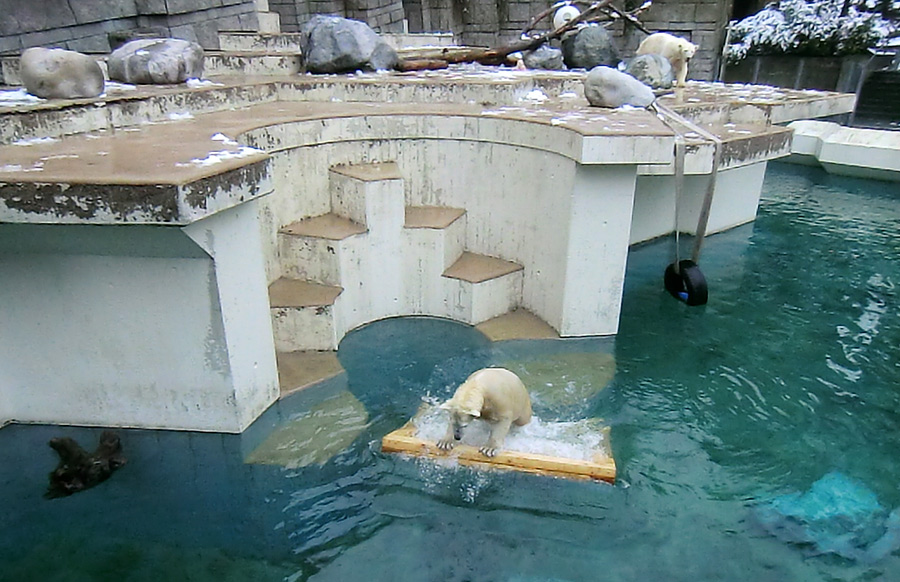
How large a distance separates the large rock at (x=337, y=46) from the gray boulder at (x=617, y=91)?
3.03 metres

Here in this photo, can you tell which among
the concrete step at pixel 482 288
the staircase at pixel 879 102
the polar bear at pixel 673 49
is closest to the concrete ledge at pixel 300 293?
the concrete step at pixel 482 288

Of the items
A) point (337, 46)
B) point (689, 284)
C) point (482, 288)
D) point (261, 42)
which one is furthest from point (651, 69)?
point (261, 42)

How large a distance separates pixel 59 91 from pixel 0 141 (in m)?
1.15

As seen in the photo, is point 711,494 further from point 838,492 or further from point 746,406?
point 746,406

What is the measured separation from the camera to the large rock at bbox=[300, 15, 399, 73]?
770 centimetres

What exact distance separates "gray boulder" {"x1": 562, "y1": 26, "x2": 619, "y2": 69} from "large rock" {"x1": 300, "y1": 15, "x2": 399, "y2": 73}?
3568 mm

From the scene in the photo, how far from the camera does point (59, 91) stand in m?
5.07

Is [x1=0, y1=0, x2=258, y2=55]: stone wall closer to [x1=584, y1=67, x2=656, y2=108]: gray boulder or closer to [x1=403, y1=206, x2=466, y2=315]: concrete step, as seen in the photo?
[x1=403, y1=206, x2=466, y2=315]: concrete step

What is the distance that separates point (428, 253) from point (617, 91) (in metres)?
2.49

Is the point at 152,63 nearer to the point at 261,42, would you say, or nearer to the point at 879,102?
the point at 261,42

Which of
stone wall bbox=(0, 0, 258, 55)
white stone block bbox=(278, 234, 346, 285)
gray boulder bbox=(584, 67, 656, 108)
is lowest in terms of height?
white stone block bbox=(278, 234, 346, 285)

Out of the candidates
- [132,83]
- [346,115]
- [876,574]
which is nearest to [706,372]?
[876,574]

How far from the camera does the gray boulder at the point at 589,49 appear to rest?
9875 mm

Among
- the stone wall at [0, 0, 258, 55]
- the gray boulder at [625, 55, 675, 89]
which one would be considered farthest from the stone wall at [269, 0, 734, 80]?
the gray boulder at [625, 55, 675, 89]
